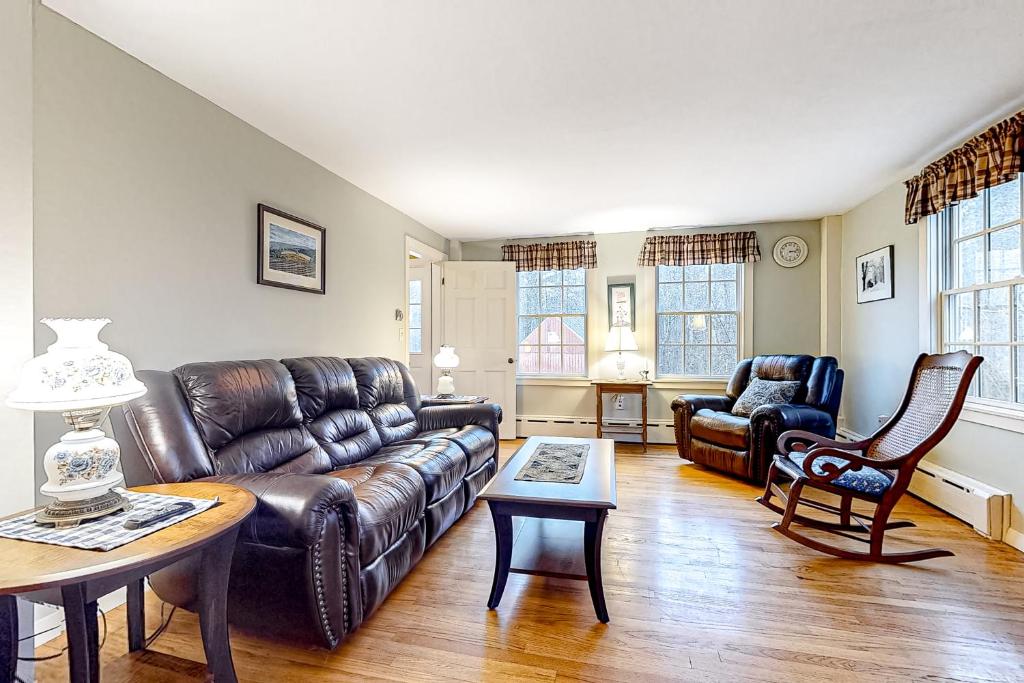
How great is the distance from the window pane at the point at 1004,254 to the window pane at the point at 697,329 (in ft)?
7.78

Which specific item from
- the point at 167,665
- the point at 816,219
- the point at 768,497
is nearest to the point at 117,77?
the point at 167,665

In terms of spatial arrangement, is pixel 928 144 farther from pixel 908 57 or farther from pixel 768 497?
pixel 768 497

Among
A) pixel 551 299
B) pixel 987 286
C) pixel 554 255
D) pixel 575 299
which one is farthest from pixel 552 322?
pixel 987 286

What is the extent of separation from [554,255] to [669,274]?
126 cm

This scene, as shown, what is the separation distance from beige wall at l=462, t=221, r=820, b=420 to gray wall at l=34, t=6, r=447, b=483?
2843 mm

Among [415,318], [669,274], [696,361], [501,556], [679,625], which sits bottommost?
[679,625]

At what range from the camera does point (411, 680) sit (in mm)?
1566

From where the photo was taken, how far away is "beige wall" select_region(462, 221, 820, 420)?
15.7 ft

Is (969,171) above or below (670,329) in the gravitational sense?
above

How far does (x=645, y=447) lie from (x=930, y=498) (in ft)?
7.08

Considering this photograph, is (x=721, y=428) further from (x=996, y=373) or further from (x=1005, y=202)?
(x=1005, y=202)

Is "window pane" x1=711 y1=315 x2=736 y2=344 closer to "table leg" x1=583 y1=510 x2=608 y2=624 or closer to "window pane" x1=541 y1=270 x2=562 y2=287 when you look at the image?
"window pane" x1=541 y1=270 x2=562 y2=287

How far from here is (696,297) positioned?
5.07m

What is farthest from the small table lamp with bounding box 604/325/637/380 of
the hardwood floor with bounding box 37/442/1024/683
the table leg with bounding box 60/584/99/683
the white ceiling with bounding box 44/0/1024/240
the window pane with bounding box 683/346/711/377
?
the table leg with bounding box 60/584/99/683
